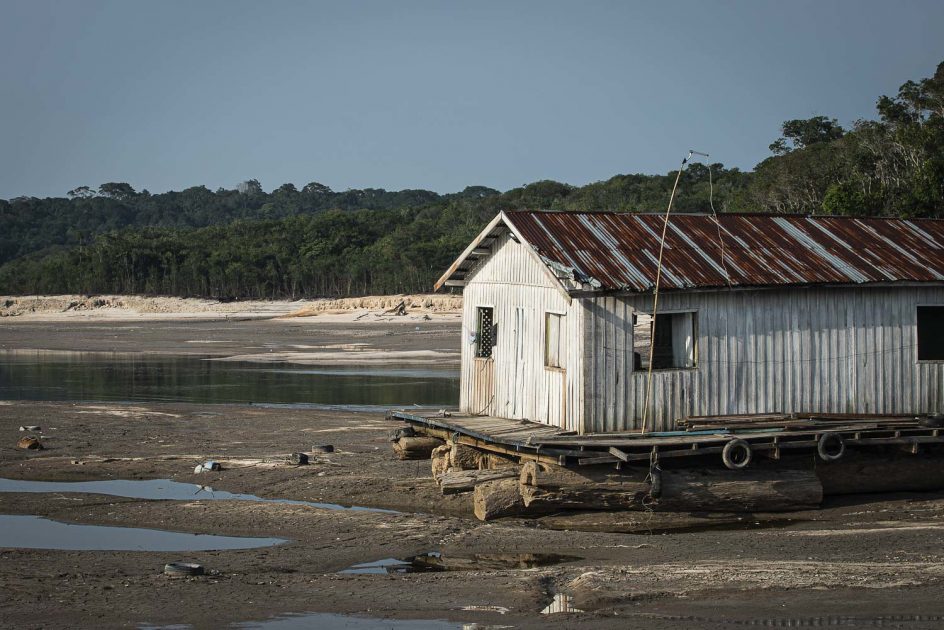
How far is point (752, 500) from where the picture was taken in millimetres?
17344

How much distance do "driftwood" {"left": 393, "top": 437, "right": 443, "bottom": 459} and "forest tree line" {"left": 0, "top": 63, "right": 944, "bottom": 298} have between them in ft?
77.1

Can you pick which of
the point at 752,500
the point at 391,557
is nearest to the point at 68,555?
the point at 391,557

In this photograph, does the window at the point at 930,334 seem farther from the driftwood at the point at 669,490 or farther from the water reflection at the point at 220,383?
the water reflection at the point at 220,383

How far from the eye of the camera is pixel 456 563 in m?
15.1

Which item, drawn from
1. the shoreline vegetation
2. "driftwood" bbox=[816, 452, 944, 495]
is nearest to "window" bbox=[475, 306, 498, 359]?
"driftwood" bbox=[816, 452, 944, 495]

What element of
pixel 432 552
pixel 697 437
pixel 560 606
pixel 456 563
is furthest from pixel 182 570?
pixel 697 437

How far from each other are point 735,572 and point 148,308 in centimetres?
8147

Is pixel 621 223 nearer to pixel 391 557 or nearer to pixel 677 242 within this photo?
pixel 677 242

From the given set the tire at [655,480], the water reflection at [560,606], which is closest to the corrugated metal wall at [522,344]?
the tire at [655,480]

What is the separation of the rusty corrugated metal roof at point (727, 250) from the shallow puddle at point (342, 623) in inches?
266

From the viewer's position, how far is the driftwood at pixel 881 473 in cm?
1836

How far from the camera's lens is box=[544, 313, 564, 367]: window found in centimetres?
1795

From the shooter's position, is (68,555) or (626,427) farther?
(626,427)

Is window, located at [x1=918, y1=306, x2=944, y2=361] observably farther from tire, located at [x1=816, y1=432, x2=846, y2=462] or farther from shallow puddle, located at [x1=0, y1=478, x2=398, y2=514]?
shallow puddle, located at [x1=0, y1=478, x2=398, y2=514]
